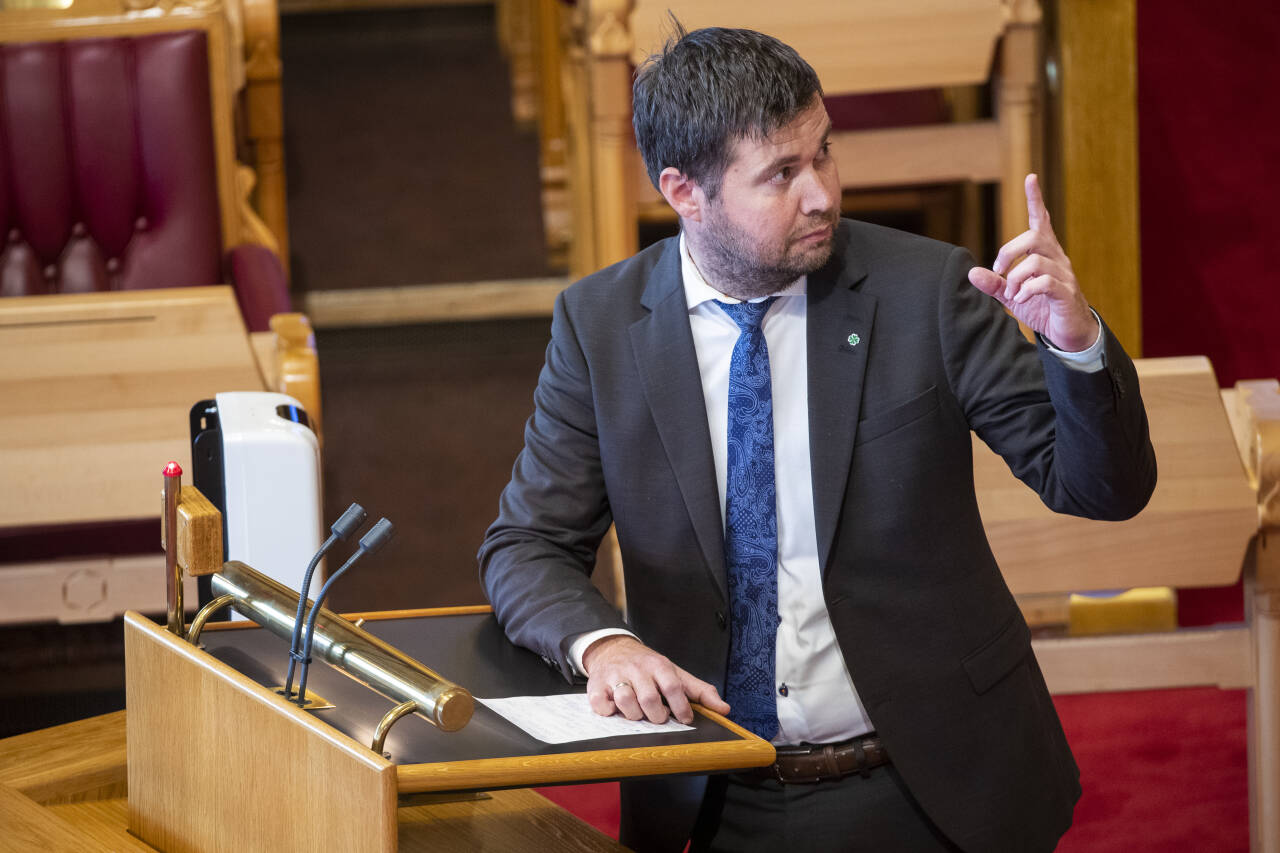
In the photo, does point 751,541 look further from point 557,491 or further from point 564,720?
point 564,720

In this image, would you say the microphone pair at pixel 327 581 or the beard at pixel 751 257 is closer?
the microphone pair at pixel 327 581

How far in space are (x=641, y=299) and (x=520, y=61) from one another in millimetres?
3749

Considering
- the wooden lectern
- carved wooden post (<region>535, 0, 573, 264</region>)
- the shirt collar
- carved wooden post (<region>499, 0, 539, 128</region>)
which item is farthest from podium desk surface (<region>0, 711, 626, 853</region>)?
carved wooden post (<region>499, 0, 539, 128</region>)

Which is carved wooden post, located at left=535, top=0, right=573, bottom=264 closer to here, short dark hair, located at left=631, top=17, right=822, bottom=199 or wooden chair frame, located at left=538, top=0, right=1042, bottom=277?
wooden chair frame, located at left=538, top=0, right=1042, bottom=277

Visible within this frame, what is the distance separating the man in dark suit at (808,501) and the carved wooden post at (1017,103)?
1.48m

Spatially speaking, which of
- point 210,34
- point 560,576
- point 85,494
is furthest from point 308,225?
Answer: point 560,576

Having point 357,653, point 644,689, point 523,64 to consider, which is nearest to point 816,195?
point 644,689

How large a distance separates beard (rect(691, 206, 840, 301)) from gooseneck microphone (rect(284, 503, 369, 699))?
46cm

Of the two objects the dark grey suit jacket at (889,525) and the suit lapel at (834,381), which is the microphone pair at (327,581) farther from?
the suit lapel at (834,381)

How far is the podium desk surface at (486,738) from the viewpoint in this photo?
36.1 inches

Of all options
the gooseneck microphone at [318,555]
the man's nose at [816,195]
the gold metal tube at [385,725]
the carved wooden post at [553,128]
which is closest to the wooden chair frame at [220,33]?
the carved wooden post at [553,128]

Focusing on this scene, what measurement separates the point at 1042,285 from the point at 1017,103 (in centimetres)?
177

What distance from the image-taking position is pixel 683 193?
4.48 feet

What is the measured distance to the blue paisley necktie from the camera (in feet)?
4.35
